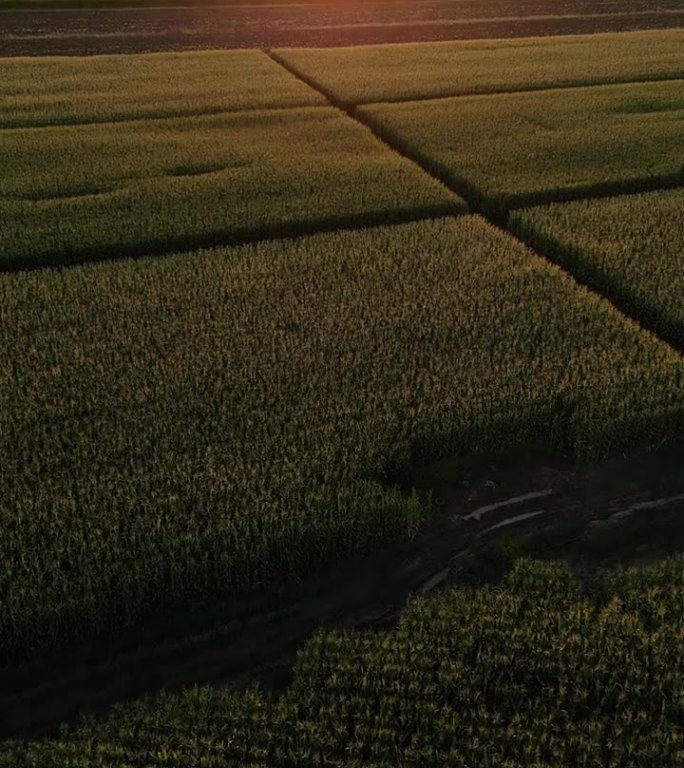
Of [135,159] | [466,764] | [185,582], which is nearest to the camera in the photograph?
[466,764]

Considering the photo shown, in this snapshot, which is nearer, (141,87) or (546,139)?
(546,139)

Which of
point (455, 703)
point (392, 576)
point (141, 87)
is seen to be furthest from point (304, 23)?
point (455, 703)

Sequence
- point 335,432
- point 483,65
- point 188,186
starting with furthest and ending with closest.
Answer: point 483,65, point 188,186, point 335,432

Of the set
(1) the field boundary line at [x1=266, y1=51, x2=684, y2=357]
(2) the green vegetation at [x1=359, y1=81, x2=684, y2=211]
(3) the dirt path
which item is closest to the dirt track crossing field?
(1) the field boundary line at [x1=266, y1=51, x2=684, y2=357]

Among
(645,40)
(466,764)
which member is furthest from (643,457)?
(645,40)

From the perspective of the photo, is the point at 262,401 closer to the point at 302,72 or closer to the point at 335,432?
the point at 335,432

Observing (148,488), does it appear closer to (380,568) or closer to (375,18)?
(380,568)

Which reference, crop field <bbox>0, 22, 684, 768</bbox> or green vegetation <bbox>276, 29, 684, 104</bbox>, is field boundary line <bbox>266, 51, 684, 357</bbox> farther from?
green vegetation <bbox>276, 29, 684, 104</bbox>
